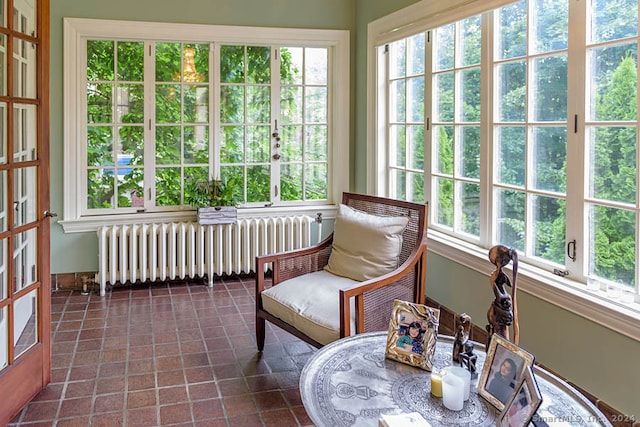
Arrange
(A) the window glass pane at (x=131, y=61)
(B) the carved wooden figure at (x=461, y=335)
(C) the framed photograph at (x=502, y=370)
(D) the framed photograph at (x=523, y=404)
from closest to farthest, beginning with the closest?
1. (D) the framed photograph at (x=523, y=404)
2. (C) the framed photograph at (x=502, y=370)
3. (B) the carved wooden figure at (x=461, y=335)
4. (A) the window glass pane at (x=131, y=61)

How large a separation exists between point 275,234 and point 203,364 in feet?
6.49

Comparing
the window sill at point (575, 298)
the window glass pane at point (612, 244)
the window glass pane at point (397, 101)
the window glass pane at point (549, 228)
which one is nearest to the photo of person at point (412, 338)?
the window sill at point (575, 298)

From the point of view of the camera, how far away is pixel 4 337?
2557 millimetres

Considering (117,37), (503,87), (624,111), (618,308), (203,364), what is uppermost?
(117,37)

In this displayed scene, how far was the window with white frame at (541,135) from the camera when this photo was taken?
2.46m

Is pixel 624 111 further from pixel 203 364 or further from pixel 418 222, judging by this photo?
pixel 203 364

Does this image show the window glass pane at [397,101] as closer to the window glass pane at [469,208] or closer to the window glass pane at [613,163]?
the window glass pane at [469,208]

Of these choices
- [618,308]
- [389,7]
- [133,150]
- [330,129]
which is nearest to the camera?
[618,308]

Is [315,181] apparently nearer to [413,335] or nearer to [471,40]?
[471,40]

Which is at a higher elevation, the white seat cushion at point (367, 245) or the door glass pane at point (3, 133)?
the door glass pane at point (3, 133)

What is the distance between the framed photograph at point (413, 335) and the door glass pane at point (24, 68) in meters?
2.08

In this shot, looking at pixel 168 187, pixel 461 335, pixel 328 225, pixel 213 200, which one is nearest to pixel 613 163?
pixel 461 335

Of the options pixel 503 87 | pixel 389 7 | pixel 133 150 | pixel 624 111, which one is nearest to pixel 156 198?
pixel 133 150

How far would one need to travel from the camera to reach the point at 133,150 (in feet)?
15.9
